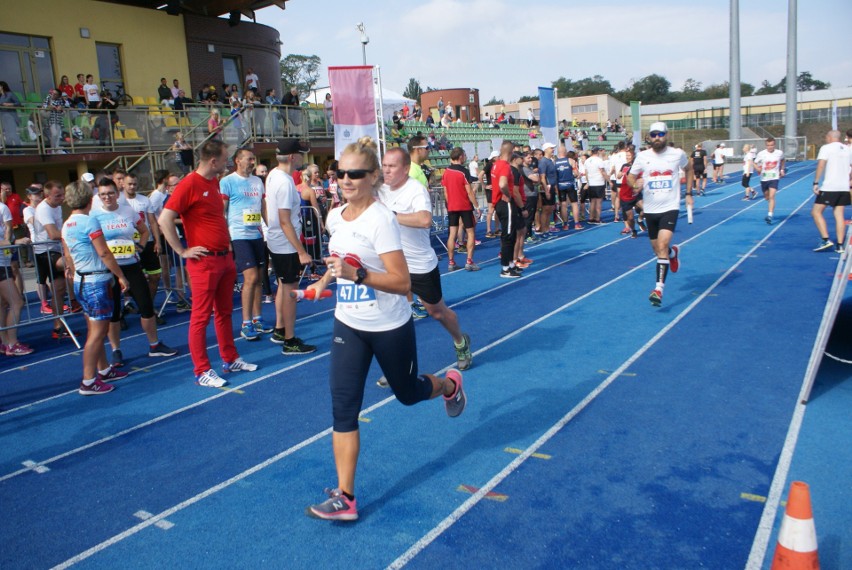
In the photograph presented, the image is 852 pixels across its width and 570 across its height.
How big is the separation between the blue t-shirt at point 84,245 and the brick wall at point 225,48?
805 inches

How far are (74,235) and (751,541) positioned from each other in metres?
5.81

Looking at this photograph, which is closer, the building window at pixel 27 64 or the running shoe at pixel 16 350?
the running shoe at pixel 16 350

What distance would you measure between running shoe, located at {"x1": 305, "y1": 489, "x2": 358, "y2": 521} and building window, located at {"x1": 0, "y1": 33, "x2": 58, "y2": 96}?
762 inches

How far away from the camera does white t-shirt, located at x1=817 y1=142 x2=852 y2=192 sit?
404 inches

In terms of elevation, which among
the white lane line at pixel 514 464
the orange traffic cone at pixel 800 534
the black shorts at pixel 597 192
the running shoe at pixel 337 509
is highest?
the black shorts at pixel 597 192

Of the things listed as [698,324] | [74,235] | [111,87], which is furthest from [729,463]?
[111,87]

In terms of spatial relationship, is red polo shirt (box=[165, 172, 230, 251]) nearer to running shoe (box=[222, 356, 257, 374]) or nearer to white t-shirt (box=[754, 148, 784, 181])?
running shoe (box=[222, 356, 257, 374])

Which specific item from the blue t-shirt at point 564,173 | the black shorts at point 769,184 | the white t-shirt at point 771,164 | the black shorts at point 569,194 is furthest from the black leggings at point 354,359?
the black shorts at point 769,184

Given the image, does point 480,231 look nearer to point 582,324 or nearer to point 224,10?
point 582,324

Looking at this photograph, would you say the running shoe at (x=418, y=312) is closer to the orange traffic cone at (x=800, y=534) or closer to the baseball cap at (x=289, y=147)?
the baseball cap at (x=289, y=147)

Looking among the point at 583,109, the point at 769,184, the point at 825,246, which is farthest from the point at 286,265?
the point at 583,109

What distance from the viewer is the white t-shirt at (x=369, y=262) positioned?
11.0ft

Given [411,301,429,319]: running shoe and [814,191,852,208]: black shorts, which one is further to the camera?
[814,191,852,208]: black shorts

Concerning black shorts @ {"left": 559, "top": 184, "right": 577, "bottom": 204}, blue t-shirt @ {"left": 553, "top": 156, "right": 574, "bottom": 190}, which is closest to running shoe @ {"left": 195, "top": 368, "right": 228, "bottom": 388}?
blue t-shirt @ {"left": 553, "top": 156, "right": 574, "bottom": 190}
